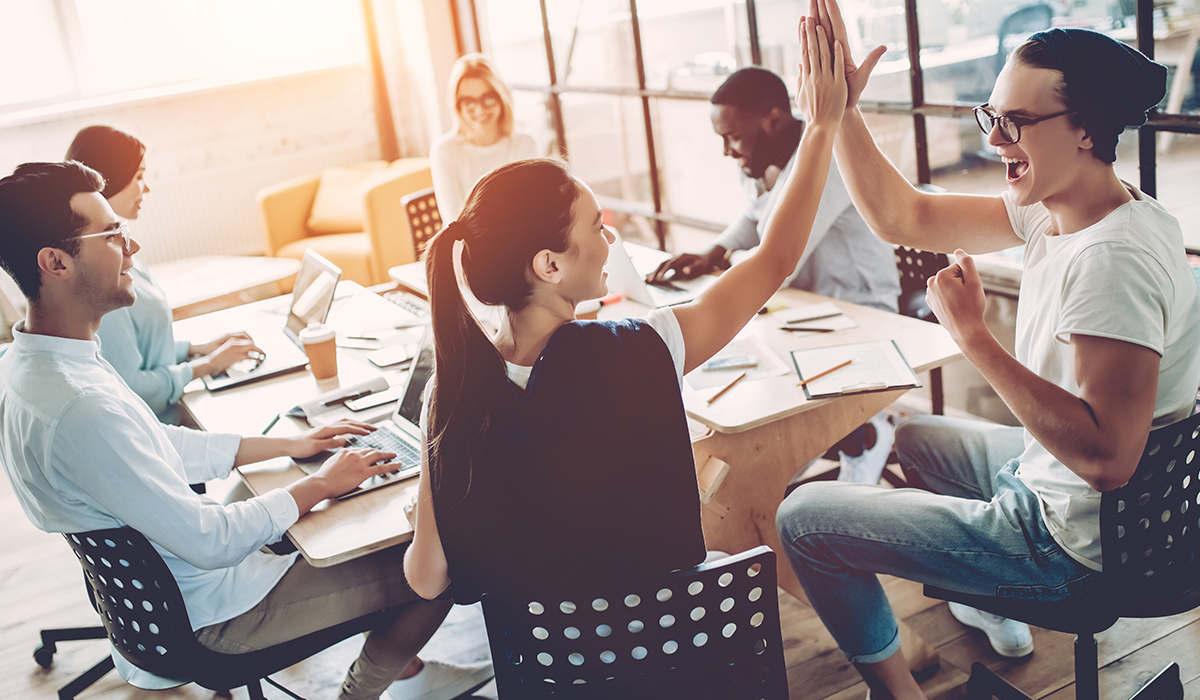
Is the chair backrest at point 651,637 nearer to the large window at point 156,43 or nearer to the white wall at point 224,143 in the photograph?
the white wall at point 224,143

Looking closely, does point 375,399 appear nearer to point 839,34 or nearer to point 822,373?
point 822,373

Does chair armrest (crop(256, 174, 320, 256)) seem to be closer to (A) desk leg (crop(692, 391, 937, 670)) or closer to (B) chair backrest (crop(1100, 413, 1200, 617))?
(A) desk leg (crop(692, 391, 937, 670))

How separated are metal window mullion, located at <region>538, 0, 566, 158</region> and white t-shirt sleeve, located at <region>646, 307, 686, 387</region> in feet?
11.4

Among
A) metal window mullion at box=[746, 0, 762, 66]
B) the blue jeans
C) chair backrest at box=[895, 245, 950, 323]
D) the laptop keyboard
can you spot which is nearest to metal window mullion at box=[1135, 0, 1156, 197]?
chair backrest at box=[895, 245, 950, 323]

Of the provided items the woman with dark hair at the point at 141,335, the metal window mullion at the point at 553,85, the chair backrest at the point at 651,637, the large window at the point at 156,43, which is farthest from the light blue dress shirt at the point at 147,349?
the large window at the point at 156,43

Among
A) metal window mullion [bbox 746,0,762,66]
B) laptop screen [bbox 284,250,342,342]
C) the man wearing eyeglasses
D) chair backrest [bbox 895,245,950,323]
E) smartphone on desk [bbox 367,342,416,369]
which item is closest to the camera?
the man wearing eyeglasses

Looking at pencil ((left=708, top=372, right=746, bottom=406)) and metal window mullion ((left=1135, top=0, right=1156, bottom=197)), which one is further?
metal window mullion ((left=1135, top=0, right=1156, bottom=197))

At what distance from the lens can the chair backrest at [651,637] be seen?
1244 mm

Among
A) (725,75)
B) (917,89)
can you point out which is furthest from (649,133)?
(917,89)

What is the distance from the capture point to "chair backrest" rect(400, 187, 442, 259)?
403 centimetres

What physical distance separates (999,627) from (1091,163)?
1.18 metres

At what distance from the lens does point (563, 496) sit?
1.27m

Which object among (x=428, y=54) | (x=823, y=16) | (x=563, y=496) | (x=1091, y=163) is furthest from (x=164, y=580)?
(x=428, y=54)

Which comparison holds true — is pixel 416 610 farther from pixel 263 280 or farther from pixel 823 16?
pixel 263 280
